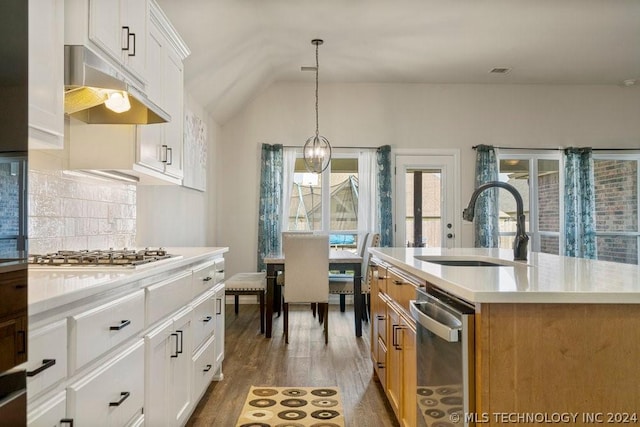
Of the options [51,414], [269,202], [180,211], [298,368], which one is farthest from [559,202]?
[51,414]

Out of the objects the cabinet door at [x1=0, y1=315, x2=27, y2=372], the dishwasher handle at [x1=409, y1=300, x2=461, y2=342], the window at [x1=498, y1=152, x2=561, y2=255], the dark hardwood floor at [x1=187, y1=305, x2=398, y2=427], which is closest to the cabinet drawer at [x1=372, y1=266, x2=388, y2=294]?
the dark hardwood floor at [x1=187, y1=305, x2=398, y2=427]

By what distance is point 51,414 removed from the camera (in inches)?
40.3

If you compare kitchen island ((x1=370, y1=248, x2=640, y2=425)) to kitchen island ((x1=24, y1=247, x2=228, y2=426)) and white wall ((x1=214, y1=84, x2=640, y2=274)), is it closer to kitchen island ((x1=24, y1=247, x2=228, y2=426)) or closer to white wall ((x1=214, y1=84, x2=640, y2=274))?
kitchen island ((x1=24, y1=247, x2=228, y2=426))

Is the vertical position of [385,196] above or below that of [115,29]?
below

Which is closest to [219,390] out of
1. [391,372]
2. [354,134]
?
[391,372]

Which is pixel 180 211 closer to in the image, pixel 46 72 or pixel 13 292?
pixel 46 72

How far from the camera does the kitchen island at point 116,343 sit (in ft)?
3.34

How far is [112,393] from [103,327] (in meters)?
0.23

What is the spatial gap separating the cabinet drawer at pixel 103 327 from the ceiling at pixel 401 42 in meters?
2.57

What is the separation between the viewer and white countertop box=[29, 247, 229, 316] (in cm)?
101

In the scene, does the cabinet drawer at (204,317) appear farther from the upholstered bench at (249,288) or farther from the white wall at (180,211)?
the upholstered bench at (249,288)

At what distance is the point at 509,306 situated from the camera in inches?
43.8

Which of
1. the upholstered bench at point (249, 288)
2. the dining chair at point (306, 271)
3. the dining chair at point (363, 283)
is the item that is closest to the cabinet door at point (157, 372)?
the dining chair at point (306, 271)

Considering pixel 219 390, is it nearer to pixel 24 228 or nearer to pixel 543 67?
pixel 24 228
